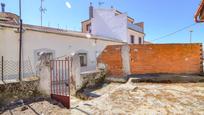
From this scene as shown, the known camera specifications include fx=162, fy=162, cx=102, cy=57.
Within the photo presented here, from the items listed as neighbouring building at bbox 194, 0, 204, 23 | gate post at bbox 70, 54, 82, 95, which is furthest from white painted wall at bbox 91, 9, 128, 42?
gate post at bbox 70, 54, 82, 95

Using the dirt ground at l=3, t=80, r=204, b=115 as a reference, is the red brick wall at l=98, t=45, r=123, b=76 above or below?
above

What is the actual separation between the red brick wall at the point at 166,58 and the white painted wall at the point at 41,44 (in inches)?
192

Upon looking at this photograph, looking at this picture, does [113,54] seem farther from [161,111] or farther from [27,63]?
[161,111]

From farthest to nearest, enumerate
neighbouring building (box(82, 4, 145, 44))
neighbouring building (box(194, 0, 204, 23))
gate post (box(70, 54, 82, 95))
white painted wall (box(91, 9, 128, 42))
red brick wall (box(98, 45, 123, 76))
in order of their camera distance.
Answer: white painted wall (box(91, 9, 128, 42)) → neighbouring building (box(82, 4, 145, 44)) → red brick wall (box(98, 45, 123, 76)) → gate post (box(70, 54, 82, 95)) → neighbouring building (box(194, 0, 204, 23))

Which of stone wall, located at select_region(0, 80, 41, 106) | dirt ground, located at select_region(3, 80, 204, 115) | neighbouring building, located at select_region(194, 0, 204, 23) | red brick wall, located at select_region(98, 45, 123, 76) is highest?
neighbouring building, located at select_region(194, 0, 204, 23)

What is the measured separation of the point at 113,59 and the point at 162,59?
303 cm

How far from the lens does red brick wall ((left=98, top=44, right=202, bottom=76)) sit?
9.60 meters

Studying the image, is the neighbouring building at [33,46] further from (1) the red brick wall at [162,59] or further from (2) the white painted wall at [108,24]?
(2) the white painted wall at [108,24]

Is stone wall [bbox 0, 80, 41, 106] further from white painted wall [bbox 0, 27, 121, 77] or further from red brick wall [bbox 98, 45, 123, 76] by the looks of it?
red brick wall [bbox 98, 45, 123, 76]

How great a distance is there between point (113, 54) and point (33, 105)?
6.61m

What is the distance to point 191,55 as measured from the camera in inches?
379

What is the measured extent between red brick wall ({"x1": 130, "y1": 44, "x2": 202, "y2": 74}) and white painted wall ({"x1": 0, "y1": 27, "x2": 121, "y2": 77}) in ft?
16.0

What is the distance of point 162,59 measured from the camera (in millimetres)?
9961

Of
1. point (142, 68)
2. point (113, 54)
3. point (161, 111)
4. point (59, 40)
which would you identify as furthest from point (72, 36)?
point (161, 111)
